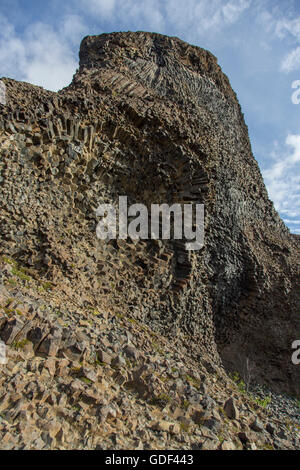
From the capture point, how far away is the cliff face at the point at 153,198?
28.0ft

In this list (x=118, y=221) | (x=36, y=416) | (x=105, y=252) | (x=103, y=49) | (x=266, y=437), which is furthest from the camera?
(x=103, y=49)

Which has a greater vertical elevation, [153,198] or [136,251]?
[153,198]

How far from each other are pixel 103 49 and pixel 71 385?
14799 millimetres

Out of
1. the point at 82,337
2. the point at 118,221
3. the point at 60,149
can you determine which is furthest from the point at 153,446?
the point at 60,149

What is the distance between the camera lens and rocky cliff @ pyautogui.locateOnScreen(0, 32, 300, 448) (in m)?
5.87

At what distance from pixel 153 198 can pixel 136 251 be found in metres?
2.40

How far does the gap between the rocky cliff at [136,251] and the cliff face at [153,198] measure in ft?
0.17

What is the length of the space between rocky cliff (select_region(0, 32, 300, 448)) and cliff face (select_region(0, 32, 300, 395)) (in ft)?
0.17

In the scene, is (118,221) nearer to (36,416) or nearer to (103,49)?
(36,416)

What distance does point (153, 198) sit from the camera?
11.7 metres

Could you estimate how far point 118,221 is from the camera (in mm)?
10664

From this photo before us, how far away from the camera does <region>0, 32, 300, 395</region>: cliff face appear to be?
8.52 meters

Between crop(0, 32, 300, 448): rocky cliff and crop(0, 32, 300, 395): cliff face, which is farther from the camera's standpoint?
crop(0, 32, 300, 395): cliff face

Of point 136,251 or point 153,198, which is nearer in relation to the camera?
point 136,251
